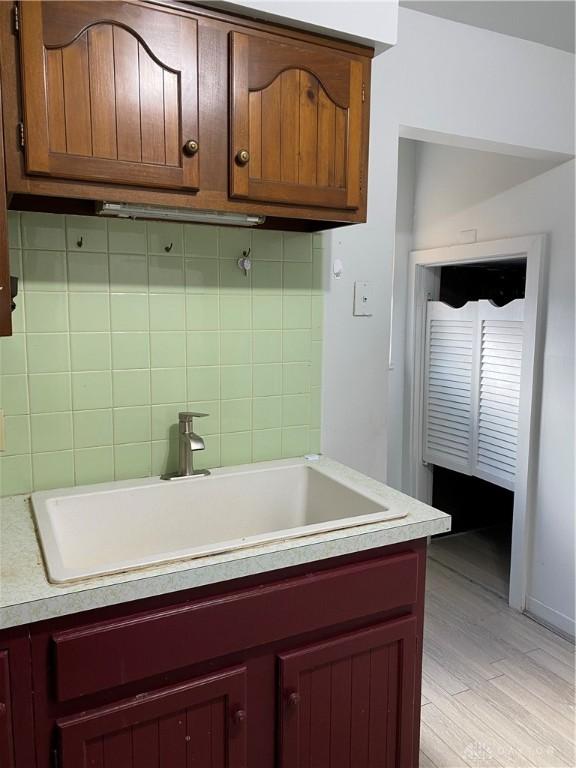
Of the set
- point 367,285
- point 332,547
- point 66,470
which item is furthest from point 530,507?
point 66,470

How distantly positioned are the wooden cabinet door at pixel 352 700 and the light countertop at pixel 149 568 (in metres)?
0.23

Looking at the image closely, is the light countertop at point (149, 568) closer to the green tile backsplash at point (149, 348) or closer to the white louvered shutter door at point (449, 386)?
the green tile backsplash at point (149, 348)

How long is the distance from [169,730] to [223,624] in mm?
234

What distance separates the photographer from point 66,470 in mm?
1635

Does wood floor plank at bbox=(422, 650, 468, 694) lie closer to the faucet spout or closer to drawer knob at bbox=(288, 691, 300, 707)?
drawer knob at bbox=(288, 691, 300, 707)

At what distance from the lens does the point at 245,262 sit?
1.80 meters

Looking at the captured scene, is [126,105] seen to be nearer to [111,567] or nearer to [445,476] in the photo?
[111,567]

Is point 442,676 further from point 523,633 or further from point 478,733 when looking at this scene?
point 523,633

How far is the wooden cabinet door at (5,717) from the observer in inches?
41.8

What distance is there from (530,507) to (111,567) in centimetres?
224

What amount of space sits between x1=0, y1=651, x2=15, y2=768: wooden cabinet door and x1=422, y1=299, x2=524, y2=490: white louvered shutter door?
2443 mm

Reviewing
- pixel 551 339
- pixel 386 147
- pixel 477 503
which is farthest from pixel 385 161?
pixel 477 503

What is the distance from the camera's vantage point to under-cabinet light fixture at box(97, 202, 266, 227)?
1396 millimetres

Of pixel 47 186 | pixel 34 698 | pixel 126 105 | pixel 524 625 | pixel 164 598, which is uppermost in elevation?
pixel 126 105
